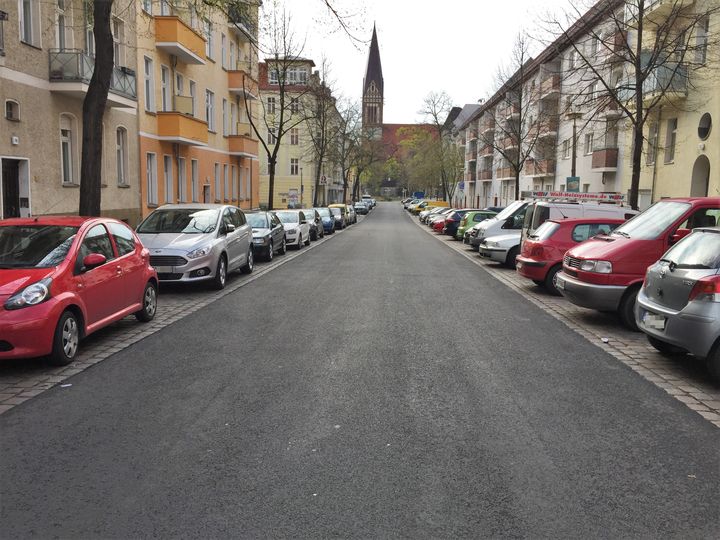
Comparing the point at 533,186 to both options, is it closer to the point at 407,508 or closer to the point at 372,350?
the point at 372,350

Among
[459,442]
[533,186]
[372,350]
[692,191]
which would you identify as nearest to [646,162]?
[692,191]

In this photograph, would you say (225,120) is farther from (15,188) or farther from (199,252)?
(199,252)

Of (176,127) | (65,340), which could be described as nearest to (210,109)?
(176,127)

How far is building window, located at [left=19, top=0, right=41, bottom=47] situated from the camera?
57.9 ft

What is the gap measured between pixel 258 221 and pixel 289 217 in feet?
17.4

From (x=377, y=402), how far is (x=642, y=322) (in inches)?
140

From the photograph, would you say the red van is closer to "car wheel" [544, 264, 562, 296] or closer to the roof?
"car wheel" [544, 264, 562, 296]

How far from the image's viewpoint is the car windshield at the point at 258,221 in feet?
65.4

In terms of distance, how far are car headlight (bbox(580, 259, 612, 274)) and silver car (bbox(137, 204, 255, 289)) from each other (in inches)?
265

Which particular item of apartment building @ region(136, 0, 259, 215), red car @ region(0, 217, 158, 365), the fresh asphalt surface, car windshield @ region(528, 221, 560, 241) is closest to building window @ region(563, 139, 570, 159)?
apartment building @ region(136, 0, 259, 215)

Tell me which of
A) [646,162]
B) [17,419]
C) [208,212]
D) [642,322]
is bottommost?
[17,419]

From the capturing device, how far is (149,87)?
26.6 meters

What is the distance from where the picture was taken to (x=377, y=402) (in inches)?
223

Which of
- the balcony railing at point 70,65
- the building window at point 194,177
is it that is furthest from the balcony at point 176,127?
the balcony railing at point 70,65
